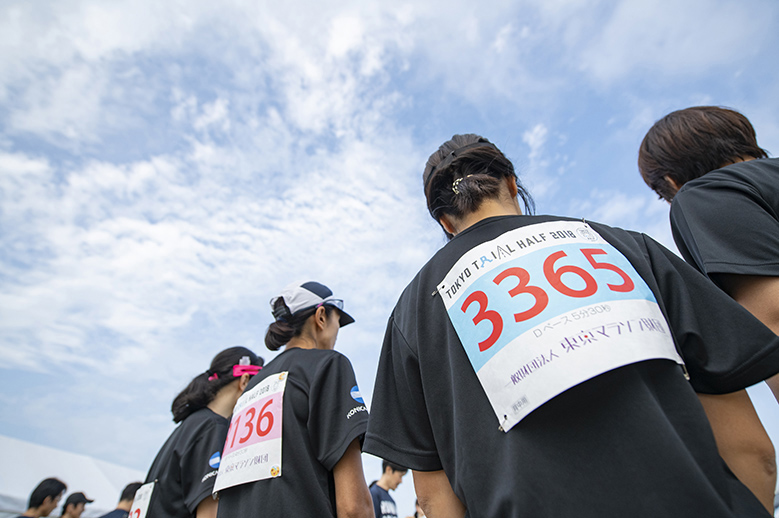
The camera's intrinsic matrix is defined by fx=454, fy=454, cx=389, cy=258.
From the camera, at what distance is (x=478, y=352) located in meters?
1.00

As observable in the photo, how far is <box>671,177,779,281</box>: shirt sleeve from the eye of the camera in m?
1.23

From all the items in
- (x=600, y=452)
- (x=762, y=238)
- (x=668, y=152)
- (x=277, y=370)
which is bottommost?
(x=600, y=452)

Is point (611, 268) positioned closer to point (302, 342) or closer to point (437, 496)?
point (437, 496)

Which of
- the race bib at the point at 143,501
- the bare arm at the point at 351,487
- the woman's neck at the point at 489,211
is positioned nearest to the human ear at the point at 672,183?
the woman's neck at the point at 489,211

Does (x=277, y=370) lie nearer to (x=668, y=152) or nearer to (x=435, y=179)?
(x=435, y=179)

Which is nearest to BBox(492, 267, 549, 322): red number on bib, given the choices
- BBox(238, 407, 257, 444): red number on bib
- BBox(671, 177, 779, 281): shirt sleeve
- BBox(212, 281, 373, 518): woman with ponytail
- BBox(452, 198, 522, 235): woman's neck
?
BBox(452, 198, 522, 235): woman's neck

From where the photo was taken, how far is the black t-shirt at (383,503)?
20.0 feet

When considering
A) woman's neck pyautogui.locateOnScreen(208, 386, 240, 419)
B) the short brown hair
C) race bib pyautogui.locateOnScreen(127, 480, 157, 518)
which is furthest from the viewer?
woman's neck pyautogui.locateOnScreen(208, 386, 240, 419)

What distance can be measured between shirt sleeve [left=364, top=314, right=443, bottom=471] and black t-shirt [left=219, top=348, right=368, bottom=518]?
0.66 metres

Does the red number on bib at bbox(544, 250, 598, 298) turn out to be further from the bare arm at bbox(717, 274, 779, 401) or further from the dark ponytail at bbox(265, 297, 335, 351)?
the dark ponytail at bbox(265, 297, 335, 351)

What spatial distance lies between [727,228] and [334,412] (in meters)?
1.51

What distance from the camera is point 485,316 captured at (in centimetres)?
101

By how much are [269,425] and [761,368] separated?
5.46 feet

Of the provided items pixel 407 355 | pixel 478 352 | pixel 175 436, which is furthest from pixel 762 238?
pixel 175 436
